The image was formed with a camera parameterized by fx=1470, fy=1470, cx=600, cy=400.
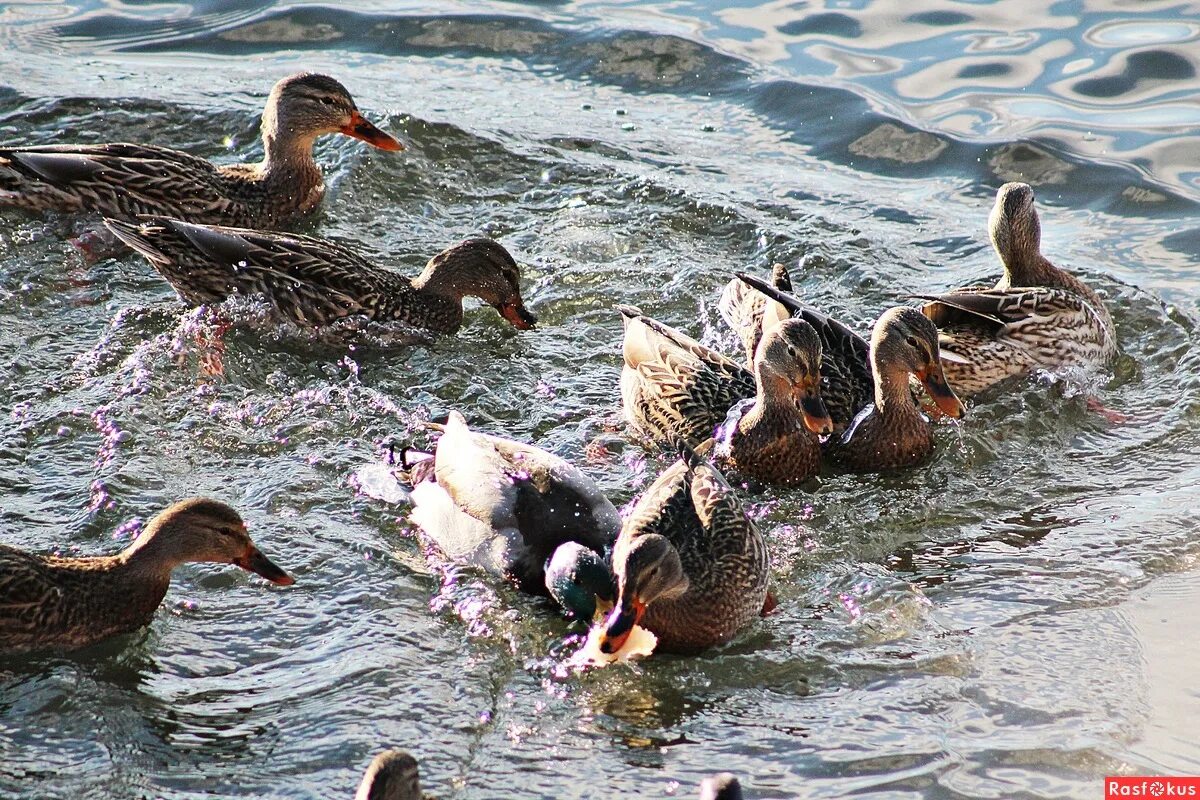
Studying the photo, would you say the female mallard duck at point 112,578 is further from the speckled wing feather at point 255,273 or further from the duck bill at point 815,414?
the duck bill at point 815,414

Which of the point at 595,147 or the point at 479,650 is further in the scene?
the point at 595,147

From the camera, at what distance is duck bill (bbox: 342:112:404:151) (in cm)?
983

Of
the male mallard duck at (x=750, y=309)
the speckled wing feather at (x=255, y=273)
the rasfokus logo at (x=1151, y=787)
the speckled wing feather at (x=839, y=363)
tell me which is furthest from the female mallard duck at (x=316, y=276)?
the rasfokus logo at (x=1151, y=787)

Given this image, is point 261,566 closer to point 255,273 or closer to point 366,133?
point 255,273

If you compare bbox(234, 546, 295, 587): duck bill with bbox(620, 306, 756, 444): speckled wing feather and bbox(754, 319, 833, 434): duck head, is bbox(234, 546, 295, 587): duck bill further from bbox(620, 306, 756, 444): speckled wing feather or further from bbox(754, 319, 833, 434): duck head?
bbox(754, 319, 833, 434): duck head

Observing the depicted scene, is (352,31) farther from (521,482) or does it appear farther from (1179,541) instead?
(1179,541)

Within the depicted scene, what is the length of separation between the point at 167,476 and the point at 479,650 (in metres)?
1.96

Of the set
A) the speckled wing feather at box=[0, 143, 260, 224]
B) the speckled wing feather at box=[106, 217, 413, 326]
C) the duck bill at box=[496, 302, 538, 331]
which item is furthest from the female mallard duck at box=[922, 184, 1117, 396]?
the speckled wing feather at box=[0, 143, 260, 224]

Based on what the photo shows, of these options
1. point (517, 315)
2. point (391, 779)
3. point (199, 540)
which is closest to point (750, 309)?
point (517, 315)

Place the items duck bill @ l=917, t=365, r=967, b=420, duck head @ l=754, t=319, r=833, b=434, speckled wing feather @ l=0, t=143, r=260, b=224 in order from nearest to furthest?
1. duck head @ l=754, t=319, r=833, b=434
2. duck bill @ l=917, t=365, r=967, b=420
3. speckled wing feather @ l=0, t=143, r=260, b=224

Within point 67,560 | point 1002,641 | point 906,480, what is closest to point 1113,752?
point 1002,641

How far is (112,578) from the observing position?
5.80m

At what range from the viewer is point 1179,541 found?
21.4ft

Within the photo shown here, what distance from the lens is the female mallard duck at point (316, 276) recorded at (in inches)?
328
